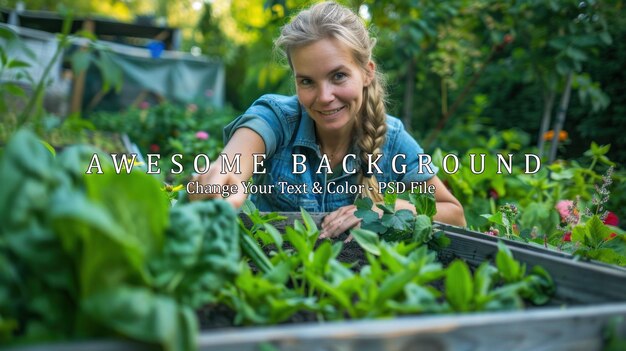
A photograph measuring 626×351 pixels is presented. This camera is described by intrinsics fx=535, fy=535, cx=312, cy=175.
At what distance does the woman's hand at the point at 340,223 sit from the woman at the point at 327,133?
29cm

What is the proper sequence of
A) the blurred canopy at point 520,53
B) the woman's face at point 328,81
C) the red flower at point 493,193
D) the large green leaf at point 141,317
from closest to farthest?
the large green leaf at point 141,317, the woman's face at point 328,81, the red flower at point 493,193, the blurred canopy at point 520,53

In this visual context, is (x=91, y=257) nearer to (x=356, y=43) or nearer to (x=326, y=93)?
(x=326, y=93)

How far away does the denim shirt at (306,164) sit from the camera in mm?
2389

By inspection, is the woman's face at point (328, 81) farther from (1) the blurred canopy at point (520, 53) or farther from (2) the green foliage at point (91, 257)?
(2) the green foliage at point (91, 257)

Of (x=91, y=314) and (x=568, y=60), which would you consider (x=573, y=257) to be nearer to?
(x=91, y=314)

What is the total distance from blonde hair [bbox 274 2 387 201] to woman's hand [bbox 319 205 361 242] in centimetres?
51

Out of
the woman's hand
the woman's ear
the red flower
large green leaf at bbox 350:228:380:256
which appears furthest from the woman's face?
the red flower

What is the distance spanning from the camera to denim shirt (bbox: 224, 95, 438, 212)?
2389 mm

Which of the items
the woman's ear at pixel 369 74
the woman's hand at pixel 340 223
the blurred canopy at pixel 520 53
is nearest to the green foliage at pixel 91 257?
the woman's hand at pixel 340 223

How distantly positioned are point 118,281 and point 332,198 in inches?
67.0

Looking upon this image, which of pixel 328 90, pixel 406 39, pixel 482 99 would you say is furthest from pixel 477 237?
pixel 482 99

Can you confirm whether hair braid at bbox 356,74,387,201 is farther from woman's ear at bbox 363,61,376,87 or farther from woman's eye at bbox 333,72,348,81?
woman's eye at bbox 333,72,348,81

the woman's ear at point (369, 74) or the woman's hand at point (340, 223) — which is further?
the woman's ear at point (369, 74)

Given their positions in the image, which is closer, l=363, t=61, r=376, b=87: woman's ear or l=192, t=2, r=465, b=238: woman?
l=192, t=2, r=465, b=238: woman
